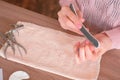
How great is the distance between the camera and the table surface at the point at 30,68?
→ 0.74 m

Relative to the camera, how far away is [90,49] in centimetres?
71

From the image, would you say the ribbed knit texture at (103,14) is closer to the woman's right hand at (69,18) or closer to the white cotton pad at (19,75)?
the woman's right hand at (69,18)

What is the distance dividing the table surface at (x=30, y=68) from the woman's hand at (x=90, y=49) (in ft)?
0.16

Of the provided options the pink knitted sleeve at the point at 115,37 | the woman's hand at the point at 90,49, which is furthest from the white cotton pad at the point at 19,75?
the pink knitted sleeve at the point at 115,37

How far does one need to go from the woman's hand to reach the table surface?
0.16 ft

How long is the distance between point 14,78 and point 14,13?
295 millimetres

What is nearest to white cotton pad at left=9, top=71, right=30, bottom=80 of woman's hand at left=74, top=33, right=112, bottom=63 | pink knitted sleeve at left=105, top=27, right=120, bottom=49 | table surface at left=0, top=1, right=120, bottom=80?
table surface at left=0, top=1, right=120, bottom=80

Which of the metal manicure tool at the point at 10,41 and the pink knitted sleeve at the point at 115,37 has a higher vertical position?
the metal manicure tool at the point at 10,41

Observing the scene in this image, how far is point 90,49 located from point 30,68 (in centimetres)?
20

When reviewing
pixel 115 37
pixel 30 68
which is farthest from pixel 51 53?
pixel 115 37

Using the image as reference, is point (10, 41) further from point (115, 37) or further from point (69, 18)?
point (115, 37)

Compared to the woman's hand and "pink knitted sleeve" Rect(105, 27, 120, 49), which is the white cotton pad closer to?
the woman's hand

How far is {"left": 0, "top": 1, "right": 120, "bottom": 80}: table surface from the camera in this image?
0.74 metres

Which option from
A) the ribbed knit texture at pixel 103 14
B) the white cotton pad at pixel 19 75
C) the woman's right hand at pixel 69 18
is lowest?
the white cotton pad at pixel 19 75
